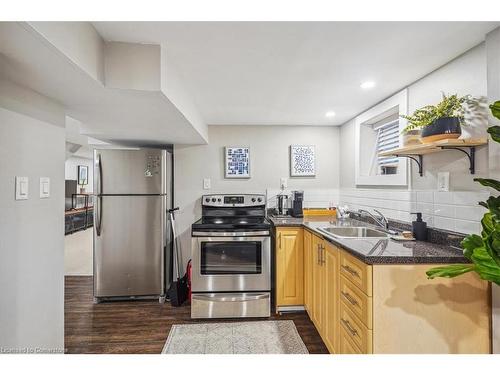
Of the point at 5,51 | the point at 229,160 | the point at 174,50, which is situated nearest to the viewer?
the point at 5,51

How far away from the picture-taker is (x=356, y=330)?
1.49 m

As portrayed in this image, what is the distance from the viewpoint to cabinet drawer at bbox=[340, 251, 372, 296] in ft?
4.54

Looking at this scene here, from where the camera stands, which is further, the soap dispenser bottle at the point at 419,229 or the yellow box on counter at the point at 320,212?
the yellow box on counter at the point at 320,212

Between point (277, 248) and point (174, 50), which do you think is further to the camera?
point (277, 248)

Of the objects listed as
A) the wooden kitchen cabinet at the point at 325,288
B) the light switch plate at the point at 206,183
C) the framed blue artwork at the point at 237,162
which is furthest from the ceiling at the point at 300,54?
the wooden kitchen cabinet at the point at 325,288

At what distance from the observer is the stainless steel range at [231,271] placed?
2.61 meters

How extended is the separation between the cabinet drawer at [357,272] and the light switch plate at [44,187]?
1.80m

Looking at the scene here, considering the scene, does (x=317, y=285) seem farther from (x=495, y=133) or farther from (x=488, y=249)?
(x=495, y=133)

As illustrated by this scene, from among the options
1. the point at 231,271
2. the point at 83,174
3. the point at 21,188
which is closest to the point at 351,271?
the point at 231,271

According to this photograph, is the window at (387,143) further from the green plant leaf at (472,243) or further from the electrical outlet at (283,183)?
the green plant leaf at (472,243)

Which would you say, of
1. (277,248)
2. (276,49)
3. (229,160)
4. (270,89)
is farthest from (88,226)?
(276,49)

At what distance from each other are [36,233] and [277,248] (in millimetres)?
1905

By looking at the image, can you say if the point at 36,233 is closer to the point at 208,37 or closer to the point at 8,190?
the point at 8,190
